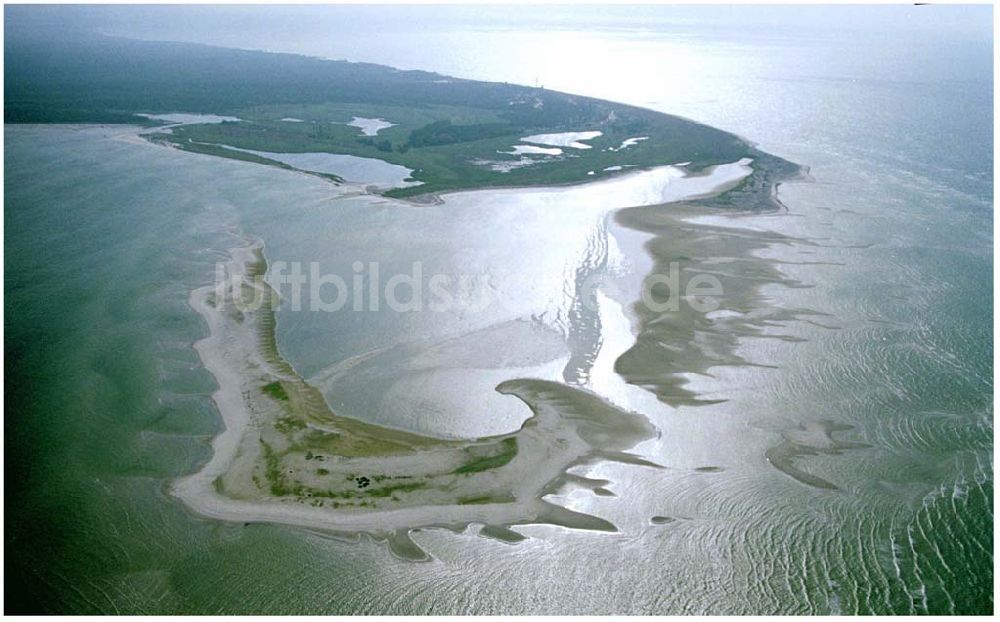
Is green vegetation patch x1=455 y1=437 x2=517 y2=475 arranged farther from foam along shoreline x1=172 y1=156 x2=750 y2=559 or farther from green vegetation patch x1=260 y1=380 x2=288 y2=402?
green vegetation patch x1=260 y1=380 x2=288 y2=402

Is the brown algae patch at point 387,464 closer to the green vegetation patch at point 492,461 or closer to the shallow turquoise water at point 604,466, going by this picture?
the green vegetation patch at point 492,461

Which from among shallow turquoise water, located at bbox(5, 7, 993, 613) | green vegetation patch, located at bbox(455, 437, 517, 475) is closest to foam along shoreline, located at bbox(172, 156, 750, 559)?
green vegetation patch, located at bbox(455, 437, 517, 475)

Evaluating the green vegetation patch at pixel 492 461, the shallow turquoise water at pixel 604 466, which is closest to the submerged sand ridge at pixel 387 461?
the green vegetation patch at pixel 492 461

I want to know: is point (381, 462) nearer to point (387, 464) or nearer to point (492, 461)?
point (387, 464)

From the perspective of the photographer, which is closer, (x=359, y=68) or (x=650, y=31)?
(x=359, y=68)

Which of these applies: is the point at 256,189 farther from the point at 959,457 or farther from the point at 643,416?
the point at 959,457

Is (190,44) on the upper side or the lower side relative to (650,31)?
lower

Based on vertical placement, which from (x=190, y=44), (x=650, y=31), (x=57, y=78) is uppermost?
(x=650, y=31)

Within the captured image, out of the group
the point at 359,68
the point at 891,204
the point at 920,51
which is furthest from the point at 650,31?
the point at 891,204
